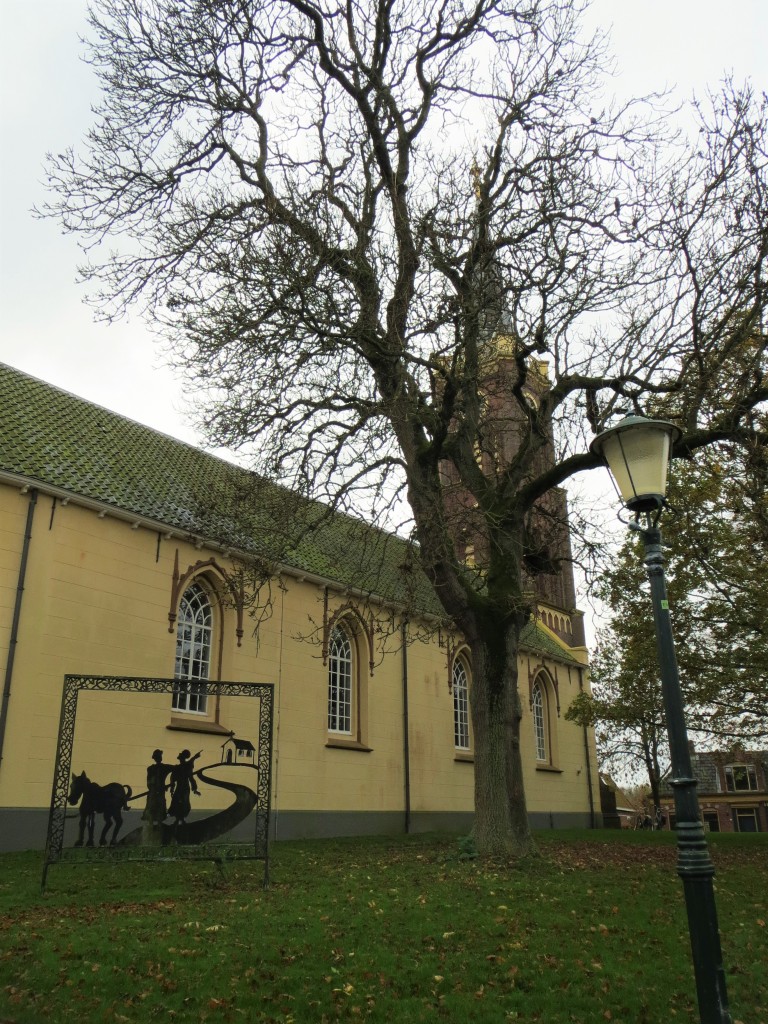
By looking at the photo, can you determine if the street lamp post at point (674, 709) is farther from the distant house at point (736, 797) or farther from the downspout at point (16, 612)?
the distant house at point (736, 797)

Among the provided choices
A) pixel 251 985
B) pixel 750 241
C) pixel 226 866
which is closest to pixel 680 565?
pixel 750 241

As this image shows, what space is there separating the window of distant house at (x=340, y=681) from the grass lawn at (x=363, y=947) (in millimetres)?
10142

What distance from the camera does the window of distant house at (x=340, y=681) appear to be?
22.8 m

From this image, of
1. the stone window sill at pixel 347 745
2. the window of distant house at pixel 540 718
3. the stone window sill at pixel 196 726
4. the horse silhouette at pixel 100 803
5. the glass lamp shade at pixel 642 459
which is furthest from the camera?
the window of distant house at pixel 540 718

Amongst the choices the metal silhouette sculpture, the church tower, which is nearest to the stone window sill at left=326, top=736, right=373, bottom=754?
the church tower

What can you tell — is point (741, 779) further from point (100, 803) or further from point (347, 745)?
point (100, 803)

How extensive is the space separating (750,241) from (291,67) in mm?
8829

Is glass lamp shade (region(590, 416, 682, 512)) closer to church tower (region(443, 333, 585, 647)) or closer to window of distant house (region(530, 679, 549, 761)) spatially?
church tower (region(443, 333, 585, 647))

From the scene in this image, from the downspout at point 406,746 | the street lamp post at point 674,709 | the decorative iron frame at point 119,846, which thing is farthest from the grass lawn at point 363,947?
the downspout at point 406,746

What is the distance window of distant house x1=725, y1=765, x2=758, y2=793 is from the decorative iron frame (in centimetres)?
6296

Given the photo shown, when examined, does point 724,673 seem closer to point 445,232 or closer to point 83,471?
point 445,232

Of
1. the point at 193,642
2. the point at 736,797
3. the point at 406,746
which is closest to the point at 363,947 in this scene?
the point at 193,642

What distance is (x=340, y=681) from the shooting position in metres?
23.2

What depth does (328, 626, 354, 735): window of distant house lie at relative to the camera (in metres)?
22.8
